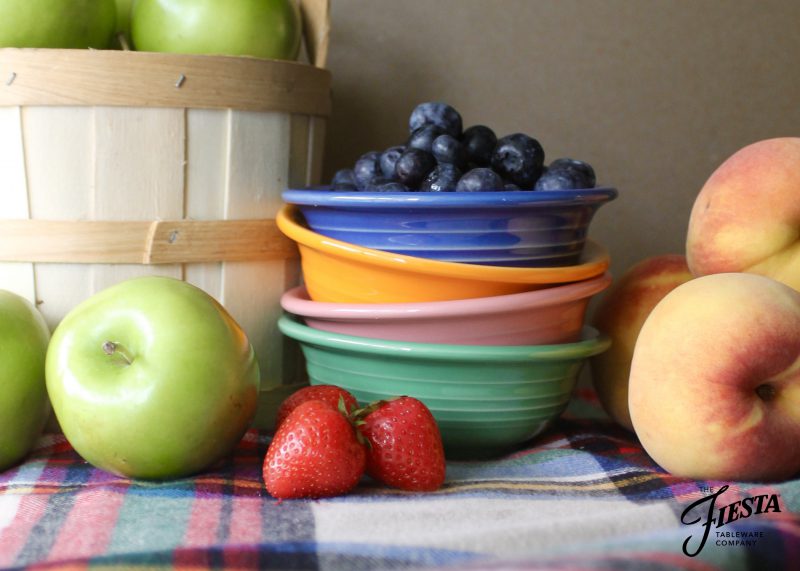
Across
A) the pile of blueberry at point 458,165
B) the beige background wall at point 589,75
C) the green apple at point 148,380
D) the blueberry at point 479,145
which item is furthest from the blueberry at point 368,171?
the beige background wall at point 589,75

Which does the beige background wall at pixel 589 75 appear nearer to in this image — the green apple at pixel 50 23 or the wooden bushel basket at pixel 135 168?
the wooden bushel basket at pixel 135 168

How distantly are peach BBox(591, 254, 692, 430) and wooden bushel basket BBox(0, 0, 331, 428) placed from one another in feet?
1.51

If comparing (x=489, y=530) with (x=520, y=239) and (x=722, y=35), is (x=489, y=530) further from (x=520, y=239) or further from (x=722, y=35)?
(x=722, y=35)

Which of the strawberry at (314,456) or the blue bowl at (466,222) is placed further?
the blue bowl at (466,222)

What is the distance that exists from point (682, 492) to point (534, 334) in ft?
0.79

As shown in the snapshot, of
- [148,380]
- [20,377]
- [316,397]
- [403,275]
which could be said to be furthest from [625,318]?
[20,377]

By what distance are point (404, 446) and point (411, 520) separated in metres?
0.09

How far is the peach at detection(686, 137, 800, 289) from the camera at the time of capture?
94cm

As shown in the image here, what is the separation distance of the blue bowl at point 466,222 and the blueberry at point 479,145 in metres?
0.10

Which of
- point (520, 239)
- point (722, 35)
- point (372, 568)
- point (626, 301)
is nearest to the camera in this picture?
point (372, 568)

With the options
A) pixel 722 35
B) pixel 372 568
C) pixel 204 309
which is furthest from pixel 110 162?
pixel 722 35

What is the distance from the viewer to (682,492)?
807 mm

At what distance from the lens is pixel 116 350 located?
0.83m

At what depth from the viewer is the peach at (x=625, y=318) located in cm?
108
